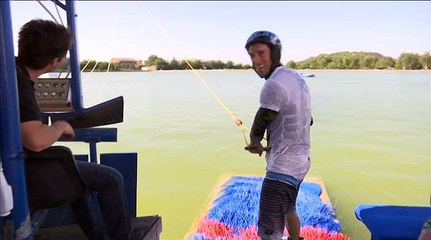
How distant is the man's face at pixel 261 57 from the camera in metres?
2.41

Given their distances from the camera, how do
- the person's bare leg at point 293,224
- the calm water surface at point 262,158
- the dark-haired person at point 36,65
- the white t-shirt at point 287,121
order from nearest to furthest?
the dark-haired person at point 36,65 < the white t-shirt at point 287,121 < the person's bare leg at point 293,224 < the calm water surface at point 262,158

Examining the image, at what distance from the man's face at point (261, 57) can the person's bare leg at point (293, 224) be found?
956 mm

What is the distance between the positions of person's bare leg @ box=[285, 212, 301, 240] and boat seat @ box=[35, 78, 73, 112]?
1599mm

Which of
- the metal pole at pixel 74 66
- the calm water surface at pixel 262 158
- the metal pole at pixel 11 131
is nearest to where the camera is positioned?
the metal pole at pixel 11 131

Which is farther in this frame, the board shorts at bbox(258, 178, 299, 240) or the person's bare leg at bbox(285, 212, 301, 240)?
the person's bare leg at bbox(285, 212, 301, 240)

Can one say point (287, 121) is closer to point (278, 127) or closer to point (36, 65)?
point (278, 127)

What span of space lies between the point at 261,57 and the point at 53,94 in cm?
142

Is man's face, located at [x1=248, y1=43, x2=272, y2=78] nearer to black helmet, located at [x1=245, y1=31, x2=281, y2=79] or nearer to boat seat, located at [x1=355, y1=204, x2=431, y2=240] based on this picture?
black helmet, located at [x1=245, y1=31, x2=281, y2=79]

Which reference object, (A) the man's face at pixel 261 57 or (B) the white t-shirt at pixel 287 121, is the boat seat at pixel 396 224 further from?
(A) the man's face at pixel 261 57

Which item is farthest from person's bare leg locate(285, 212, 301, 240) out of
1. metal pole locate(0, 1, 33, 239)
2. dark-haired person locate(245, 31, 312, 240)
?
metal pole locate(0, 1, 33, 239)

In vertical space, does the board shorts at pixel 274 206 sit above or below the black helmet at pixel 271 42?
below

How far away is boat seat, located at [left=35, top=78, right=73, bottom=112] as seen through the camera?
9.21 feet

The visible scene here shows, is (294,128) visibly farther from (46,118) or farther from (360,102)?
(360,102)

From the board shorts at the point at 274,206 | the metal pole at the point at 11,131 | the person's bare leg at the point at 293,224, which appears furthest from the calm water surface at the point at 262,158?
the metal pole at the point at 11,131
